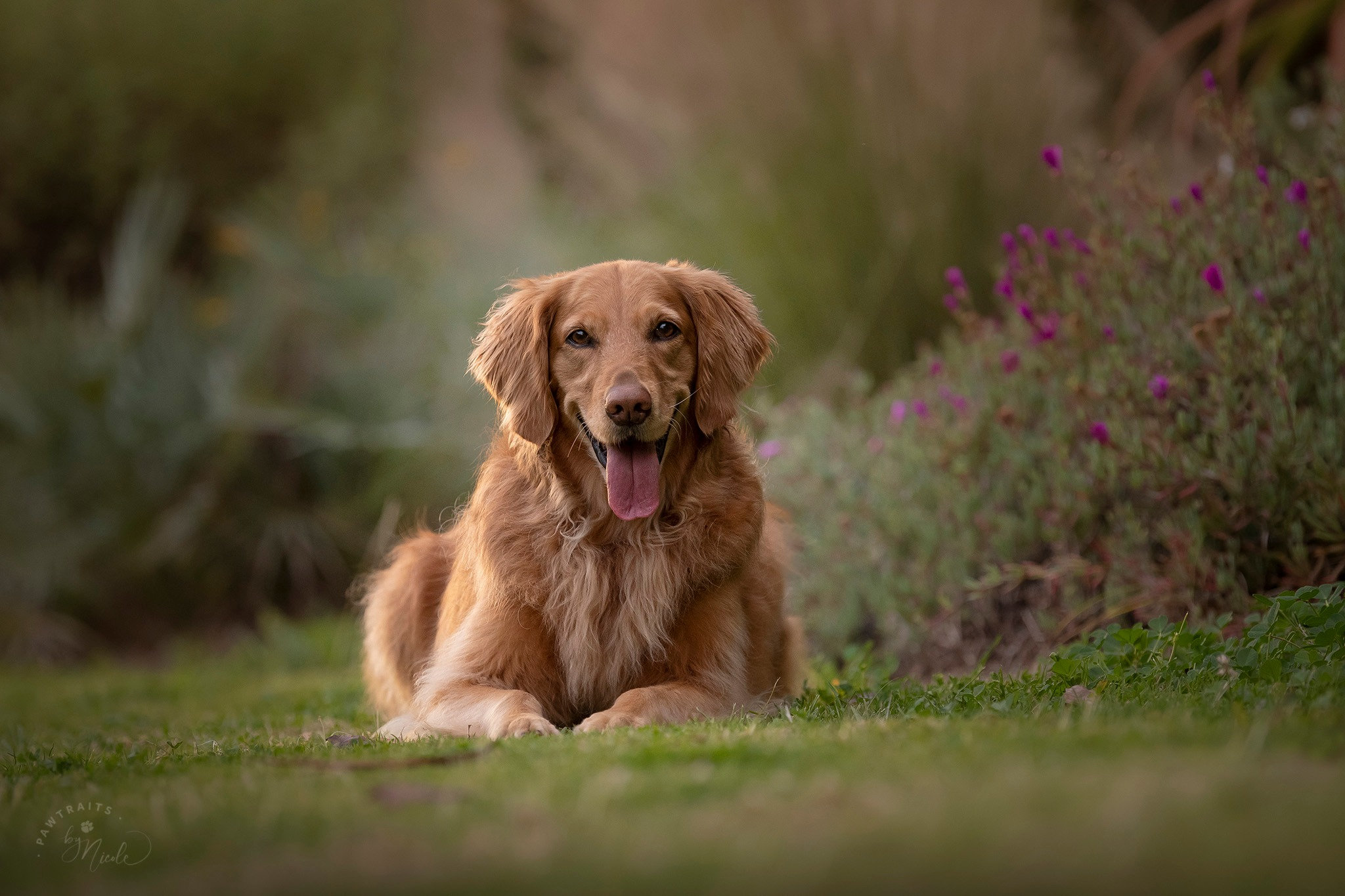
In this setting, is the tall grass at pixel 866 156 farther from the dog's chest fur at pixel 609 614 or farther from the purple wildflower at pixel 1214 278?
the dog's chest fur at pixel 609 614

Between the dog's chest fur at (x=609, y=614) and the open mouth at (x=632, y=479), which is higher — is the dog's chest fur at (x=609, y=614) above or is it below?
below

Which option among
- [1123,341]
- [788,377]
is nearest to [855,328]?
[788,377]

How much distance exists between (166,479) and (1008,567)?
695cm

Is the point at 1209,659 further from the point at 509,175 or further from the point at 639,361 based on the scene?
the point at 509,175

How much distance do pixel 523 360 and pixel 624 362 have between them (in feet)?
1.34

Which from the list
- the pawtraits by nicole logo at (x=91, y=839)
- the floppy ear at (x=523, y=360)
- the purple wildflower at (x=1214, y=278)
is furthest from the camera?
the purple wildflower at (x=1214, y=278)

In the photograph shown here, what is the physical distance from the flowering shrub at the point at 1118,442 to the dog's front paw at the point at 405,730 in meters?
2.21

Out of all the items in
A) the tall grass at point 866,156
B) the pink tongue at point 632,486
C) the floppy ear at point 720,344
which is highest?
the tall grass at point 866,156

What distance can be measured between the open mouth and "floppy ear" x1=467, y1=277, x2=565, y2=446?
0.90 feet

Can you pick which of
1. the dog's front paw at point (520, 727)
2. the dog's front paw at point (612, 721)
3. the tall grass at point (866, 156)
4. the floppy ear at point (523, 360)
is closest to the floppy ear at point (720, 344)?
the floppy ear at point (523, 360)

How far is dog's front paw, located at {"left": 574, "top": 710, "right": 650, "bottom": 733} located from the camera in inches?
133

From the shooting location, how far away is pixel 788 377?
292 inches

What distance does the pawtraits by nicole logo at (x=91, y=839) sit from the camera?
7.03 feet

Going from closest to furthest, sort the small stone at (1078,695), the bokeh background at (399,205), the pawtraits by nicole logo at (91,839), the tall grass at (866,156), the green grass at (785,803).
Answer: the green grass at (785,803)
the pawtraits by nicole logo at (91,839)
the small stone at (1078,695)
the tall grass at (866,156)
the bokeh background at (399,205)
